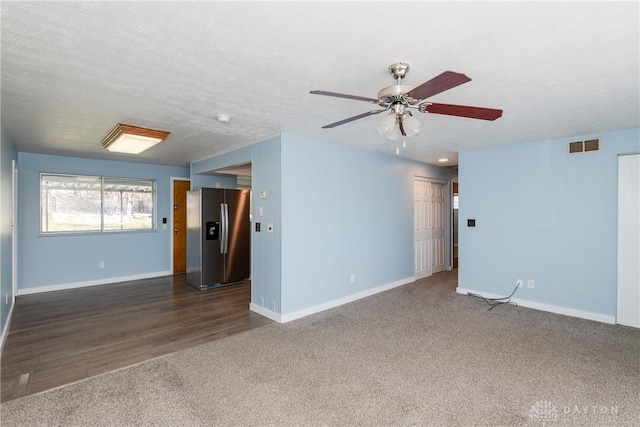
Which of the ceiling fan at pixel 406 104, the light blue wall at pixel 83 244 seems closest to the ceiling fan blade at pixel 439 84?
the ceiling fan at pixel 406 104

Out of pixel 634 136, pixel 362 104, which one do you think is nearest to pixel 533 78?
pixel 362 104

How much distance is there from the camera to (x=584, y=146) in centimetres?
390

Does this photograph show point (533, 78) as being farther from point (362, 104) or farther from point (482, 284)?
point (482, 284)

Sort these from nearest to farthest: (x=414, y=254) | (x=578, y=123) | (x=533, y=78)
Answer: (x=533, y=78), (x=578, y=123), (x=414, y=254)

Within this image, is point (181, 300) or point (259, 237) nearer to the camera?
point (259, 237)

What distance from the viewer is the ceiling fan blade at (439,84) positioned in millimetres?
1478

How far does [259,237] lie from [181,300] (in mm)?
1751

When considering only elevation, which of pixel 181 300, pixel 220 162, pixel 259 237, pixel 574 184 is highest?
pixel 220 162

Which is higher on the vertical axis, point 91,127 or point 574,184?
point 91,127

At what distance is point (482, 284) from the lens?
488 centimetres

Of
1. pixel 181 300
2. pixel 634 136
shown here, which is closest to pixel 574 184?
pixel 634 136

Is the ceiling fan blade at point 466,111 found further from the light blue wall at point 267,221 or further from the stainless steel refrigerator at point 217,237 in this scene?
the stainless steel refrigerator at point 217,237

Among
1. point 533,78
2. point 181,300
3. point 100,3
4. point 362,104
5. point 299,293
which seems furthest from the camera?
point 181,300

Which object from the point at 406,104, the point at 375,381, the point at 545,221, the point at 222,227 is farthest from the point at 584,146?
the point at 222,227
